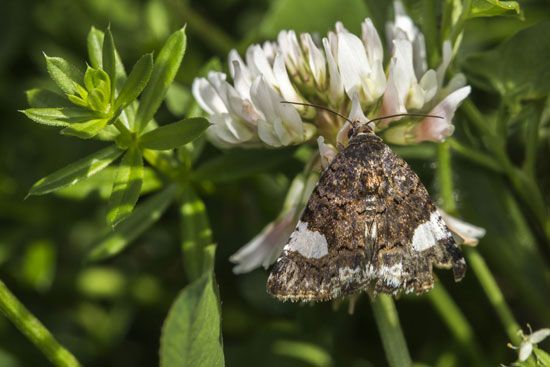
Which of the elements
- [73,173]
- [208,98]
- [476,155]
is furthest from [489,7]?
[73,173]

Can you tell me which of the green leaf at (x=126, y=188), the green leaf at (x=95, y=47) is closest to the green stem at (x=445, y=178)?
the green leaf at (x=126, y=188)

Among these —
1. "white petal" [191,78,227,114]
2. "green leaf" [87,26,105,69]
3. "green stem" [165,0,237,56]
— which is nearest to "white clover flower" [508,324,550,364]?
"white petal" [191,78,227,114]

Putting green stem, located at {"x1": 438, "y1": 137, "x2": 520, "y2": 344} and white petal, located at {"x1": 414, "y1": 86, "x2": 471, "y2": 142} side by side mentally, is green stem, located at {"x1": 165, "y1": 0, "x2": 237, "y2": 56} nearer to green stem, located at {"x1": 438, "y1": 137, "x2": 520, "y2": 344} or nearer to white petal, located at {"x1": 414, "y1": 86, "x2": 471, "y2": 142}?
green stem, located at {"x1": 438, "y1": 137, "x2": 520, "y2": 344}

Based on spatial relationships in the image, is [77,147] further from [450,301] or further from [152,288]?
[450,301]

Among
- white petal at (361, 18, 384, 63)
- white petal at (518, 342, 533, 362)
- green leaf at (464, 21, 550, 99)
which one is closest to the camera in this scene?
white petal at (518, 342, 533, 362)

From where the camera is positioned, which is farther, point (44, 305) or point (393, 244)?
point (44, 305)

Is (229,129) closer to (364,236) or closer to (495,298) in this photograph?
(364,236)

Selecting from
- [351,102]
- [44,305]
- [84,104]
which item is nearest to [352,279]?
[351,102]
